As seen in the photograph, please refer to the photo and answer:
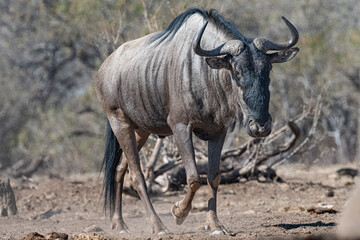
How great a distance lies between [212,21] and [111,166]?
2196 mm

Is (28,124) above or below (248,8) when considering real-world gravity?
below

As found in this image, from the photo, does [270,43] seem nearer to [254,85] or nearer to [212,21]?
[254,85]

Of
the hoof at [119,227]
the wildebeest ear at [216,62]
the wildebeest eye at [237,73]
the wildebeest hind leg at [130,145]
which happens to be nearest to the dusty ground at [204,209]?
the hoof at [119,227]

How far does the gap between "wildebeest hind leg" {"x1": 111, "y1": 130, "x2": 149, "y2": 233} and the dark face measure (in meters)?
2.06

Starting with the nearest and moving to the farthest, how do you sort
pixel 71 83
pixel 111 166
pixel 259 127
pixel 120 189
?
pixel 259 127, pixel 120 189, pixel 111 166, pixel 71 83

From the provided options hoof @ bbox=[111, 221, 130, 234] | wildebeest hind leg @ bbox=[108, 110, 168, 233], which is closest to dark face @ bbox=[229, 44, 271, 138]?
wildebeest hind leg @ bbox=[108, 110, 168, 233]

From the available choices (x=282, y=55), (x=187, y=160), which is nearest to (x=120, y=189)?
(x=187, y=160)

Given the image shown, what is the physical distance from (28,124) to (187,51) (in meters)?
14.5

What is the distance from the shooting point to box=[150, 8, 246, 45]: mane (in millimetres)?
6098

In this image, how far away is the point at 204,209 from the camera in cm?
902

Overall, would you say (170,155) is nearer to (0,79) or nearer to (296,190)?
(296,190)

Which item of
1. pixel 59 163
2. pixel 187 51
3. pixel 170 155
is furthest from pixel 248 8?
pixel 187 51

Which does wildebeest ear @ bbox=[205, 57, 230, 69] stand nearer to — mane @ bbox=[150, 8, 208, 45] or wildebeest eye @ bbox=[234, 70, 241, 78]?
wildebeest eye @ bbox=[234, 70, 241, 78]

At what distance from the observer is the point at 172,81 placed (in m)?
6.30
